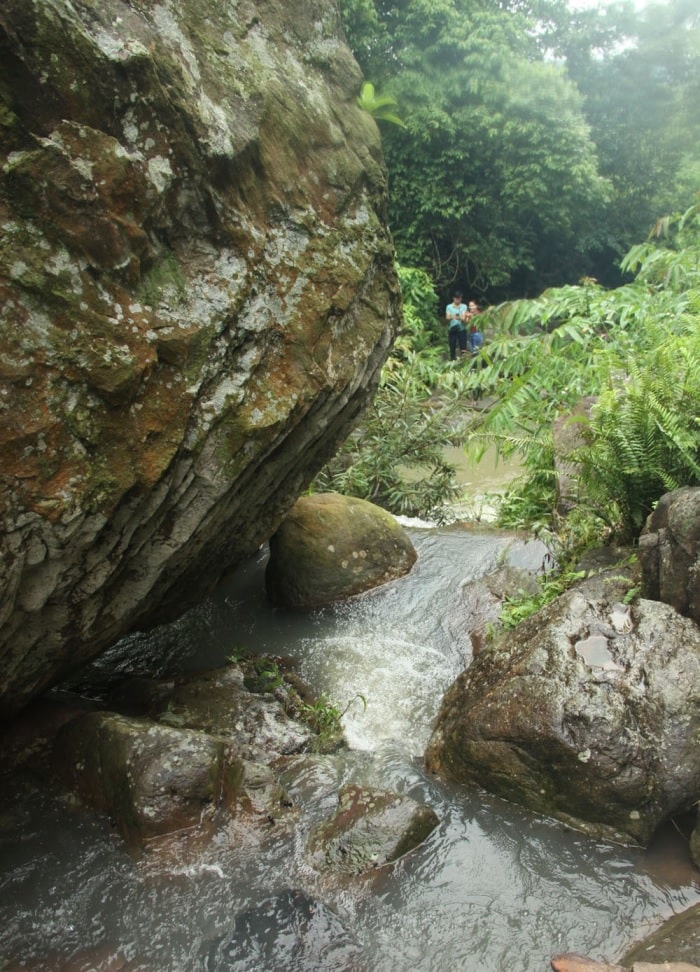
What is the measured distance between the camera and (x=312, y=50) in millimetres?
4426

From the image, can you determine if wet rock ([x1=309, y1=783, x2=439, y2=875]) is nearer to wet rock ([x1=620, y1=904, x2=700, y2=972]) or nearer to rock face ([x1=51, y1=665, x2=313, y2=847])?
rock face ([x1=51, y1=665, x2=313, y2=847])

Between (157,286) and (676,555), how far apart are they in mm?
2911

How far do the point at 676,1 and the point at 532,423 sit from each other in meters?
25.4

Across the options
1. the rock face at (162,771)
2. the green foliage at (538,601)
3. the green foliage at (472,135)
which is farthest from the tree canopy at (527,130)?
the rock face at (162,771)

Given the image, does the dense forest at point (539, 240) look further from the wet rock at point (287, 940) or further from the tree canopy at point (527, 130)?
the wet rock at point (287, 940)

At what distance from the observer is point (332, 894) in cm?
316

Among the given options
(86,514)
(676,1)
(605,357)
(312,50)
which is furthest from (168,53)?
(676,1)

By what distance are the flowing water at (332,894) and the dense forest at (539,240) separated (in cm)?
220

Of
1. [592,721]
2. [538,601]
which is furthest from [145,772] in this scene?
[538,601]

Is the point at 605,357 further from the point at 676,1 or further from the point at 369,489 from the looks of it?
the point at 676,1

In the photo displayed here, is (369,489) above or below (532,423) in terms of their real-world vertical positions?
below

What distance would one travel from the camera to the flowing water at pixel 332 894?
2.90 metres

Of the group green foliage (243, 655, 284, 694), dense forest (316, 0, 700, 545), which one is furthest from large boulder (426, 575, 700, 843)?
green foliage (243, 655, 284, 694)

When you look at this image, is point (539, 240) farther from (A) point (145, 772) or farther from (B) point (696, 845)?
(A) point (145, 772)
